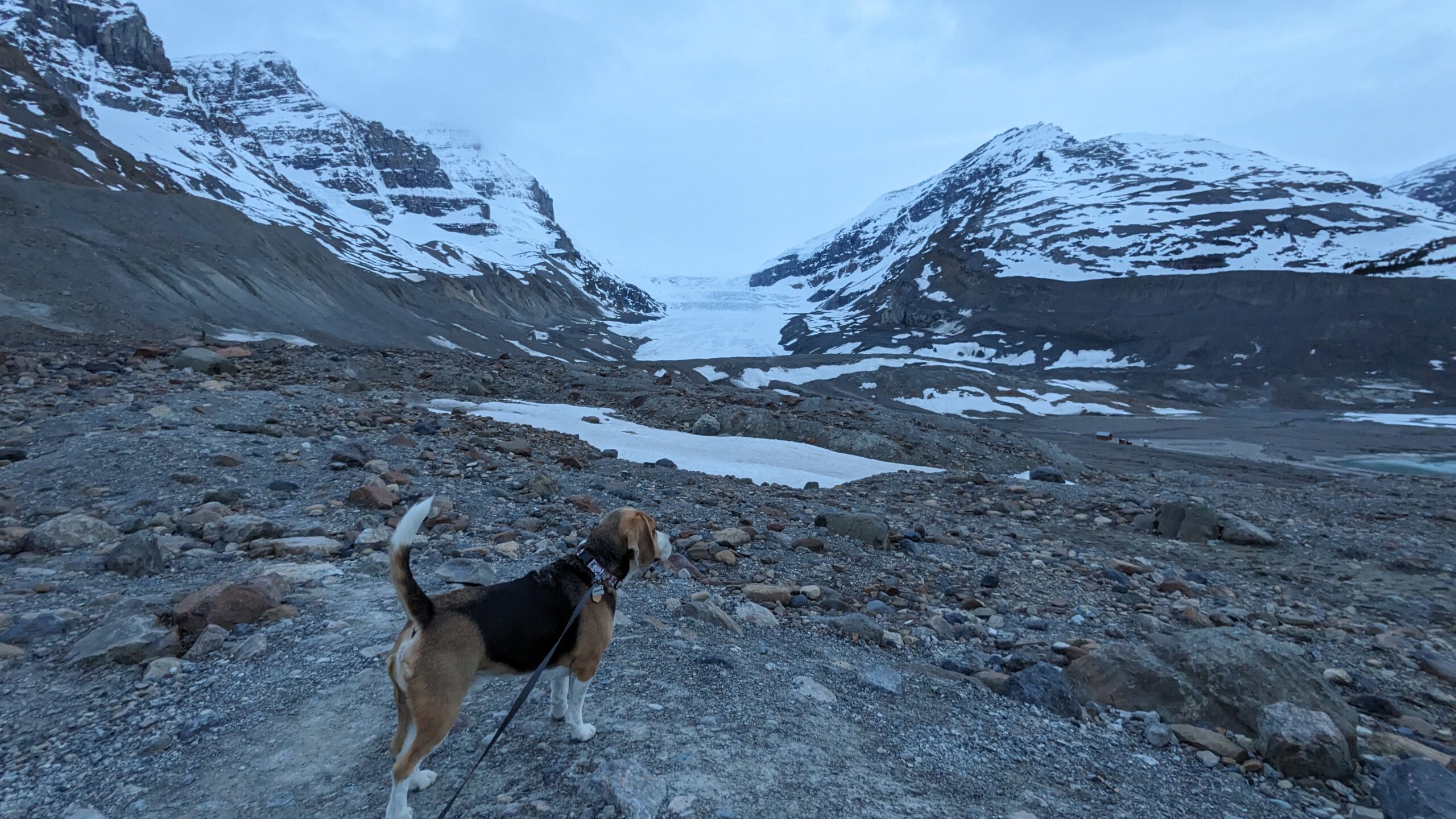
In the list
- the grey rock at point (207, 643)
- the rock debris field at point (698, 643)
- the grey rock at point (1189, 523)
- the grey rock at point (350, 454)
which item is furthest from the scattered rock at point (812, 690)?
the grey rock at point (1189, 523)

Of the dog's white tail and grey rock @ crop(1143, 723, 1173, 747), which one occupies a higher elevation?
the dog's white tail

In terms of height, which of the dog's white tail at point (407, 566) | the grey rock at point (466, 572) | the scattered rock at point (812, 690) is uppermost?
the dog's white tail at point (407, 566)

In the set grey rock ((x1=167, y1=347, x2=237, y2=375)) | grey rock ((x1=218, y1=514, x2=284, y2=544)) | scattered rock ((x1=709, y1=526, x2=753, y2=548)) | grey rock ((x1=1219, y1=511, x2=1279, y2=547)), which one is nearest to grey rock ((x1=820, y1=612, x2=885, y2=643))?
scattered rock ((x1=709, y1=526, x2=753, y2=548))

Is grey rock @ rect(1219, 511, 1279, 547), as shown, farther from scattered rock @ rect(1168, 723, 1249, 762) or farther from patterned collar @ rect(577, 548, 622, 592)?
patterned collar @ rect(577, 548, 622, 592)

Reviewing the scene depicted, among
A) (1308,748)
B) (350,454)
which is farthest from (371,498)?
(1308,748)

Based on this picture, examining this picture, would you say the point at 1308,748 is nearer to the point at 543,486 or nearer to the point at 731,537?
the point at 731,537

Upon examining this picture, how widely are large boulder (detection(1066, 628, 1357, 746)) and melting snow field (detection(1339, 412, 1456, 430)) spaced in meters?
65.4

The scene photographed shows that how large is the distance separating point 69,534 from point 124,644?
108 inches

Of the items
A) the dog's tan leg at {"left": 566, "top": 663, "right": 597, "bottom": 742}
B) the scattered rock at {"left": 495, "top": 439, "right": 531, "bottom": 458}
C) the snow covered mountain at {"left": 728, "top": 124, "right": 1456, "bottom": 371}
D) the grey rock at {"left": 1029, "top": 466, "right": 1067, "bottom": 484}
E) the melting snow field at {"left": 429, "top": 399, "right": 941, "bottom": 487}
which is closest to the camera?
the dog's tan leg at {"left": 566, "top": 663, "right": 597, "bottom": 742}

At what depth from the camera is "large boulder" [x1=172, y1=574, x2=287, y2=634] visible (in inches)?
167

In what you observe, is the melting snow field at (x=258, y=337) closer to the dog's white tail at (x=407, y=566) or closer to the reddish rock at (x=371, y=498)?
the reddish rock at (x=371, y=498)

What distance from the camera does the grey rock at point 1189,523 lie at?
34.1 feet

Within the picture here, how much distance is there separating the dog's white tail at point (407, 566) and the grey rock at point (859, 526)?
6.08 m

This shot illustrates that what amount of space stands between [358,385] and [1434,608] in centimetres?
1859
